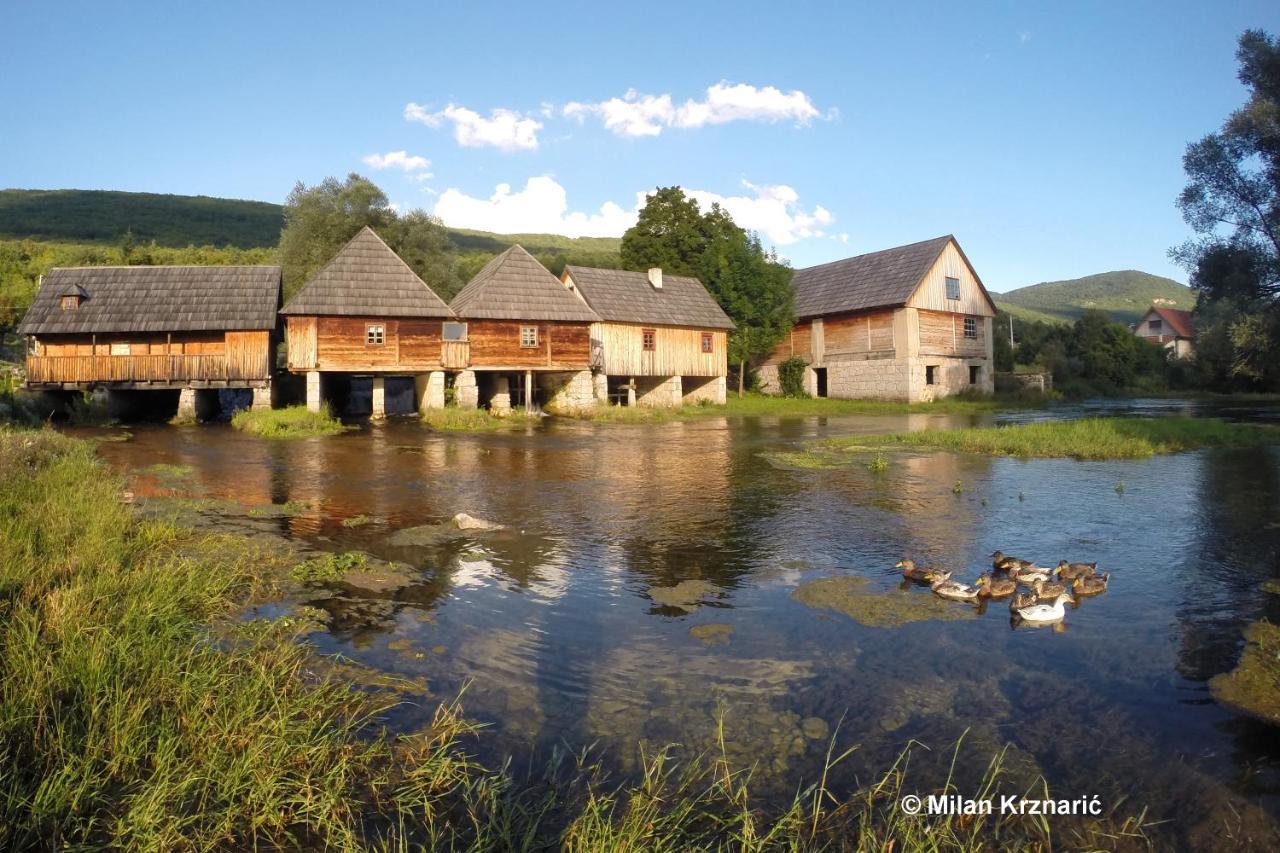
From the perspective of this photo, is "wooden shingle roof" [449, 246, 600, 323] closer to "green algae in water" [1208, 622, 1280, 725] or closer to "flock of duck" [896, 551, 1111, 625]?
"flock of duck" [896, 551, 1111, 625]

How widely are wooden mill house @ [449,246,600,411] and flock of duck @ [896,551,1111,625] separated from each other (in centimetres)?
2422

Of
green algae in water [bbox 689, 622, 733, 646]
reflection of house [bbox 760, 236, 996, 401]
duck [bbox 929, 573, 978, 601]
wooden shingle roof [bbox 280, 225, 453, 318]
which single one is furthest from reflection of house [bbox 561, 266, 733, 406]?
green algae in water [bbox 689, 622, 733, 646]

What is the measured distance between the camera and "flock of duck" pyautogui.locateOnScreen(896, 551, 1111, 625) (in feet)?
22.7

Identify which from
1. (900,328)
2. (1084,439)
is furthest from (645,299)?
(1084,439)

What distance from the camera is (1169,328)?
7712 cm

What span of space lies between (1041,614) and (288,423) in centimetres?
2287

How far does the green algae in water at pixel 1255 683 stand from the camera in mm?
5117

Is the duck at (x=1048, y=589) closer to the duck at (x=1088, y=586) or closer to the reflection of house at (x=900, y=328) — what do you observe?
the duck at (x=1088, y=586)

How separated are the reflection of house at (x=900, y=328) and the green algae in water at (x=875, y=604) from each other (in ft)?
110

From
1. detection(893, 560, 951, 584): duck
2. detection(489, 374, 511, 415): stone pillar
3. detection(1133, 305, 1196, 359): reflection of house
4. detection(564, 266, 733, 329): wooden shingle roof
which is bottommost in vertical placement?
detection(893, 560, 951, 584): duck

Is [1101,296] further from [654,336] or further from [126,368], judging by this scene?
[126,368]

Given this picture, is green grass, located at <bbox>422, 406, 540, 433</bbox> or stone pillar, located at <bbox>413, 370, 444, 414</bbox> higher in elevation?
stone pillar, located at <bbox>413, 370, 444, 414</bbox>

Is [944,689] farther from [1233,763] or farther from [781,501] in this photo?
[781,501]

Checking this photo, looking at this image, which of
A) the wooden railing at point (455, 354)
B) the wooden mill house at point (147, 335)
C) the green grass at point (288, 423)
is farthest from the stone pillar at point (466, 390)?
the wooden mill house at point (147, 335)
